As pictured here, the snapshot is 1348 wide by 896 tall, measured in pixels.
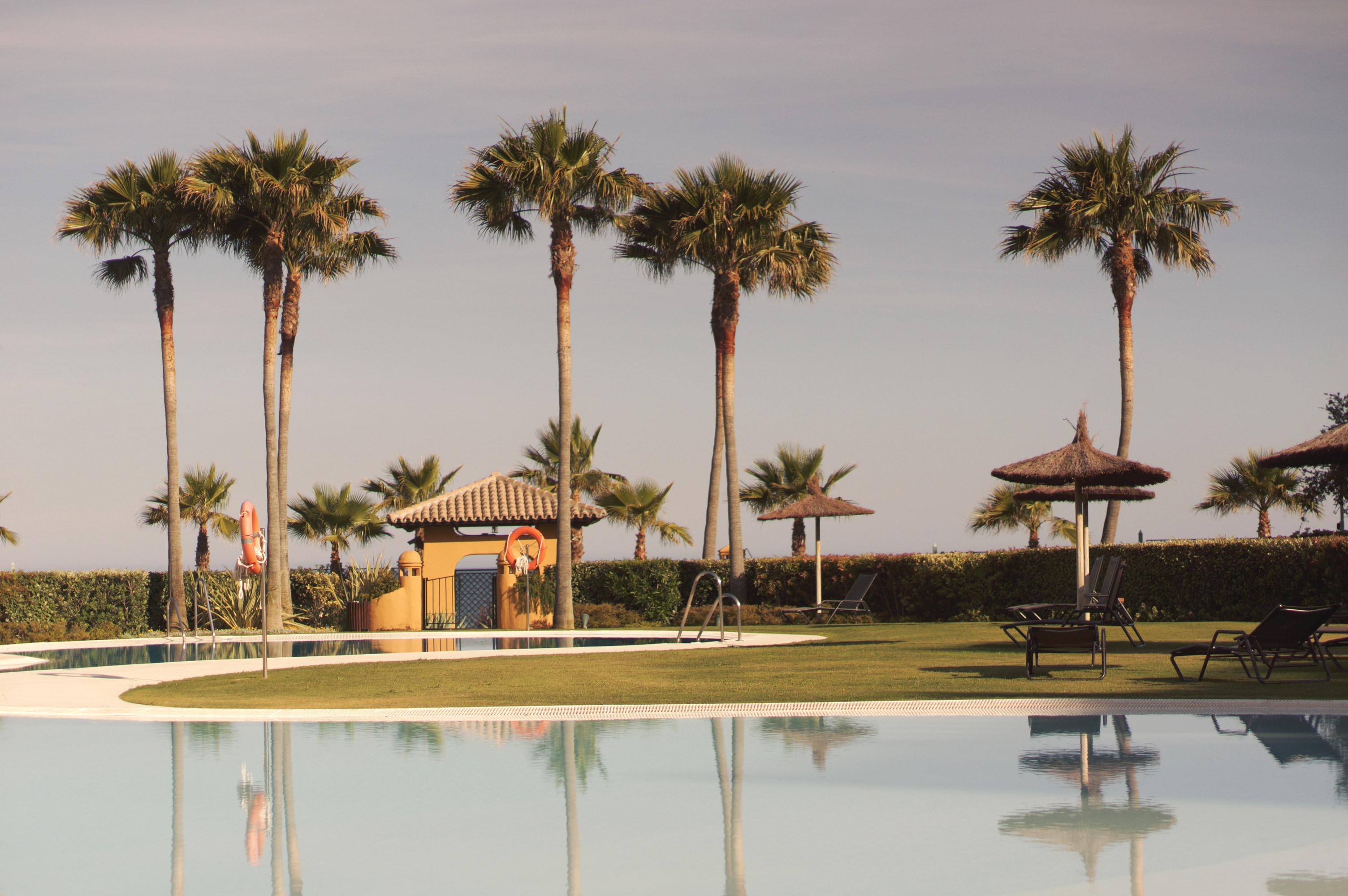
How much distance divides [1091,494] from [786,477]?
1566 cm

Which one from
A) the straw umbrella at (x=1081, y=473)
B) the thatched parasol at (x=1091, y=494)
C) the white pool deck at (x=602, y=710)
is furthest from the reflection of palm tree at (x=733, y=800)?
the thatched parasol at (x=1091, y=494)

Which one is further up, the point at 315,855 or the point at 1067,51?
the point at 1067,51

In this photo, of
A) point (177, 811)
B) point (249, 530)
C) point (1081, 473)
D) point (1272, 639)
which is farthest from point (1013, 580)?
point (177, 811)

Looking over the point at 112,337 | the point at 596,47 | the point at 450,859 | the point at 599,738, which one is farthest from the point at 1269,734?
the point at 112,337

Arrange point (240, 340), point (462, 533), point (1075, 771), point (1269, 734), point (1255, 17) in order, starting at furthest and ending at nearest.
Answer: point (240, 340), point (462, 533), point (1255, 17), point (1269, 734), point (1075, 771)

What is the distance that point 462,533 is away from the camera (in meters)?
27.5

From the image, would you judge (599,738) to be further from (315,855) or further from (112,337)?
(112,337)

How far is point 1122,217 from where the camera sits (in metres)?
28.0

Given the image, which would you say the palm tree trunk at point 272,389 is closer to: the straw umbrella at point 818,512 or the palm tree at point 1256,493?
the straw umbrella at point 818,512

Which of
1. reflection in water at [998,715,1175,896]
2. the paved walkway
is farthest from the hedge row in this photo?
reflection in water at [998,715,1175,896]

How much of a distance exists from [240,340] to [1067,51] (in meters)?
20.6

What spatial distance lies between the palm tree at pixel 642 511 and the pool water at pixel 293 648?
13175 mm

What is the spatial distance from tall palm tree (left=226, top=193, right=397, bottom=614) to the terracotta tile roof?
2719mm

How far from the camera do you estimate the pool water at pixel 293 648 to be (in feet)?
60.7
